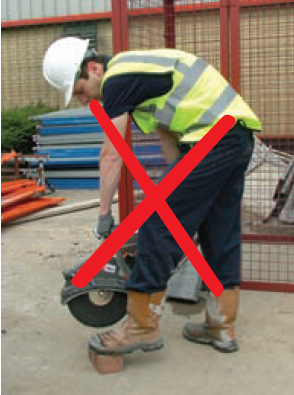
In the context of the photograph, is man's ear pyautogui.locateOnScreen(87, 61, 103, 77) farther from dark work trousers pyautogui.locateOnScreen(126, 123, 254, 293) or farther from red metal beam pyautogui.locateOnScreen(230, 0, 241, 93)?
red metal beam pyautogui.locateOnScreen(230, 0, 241, 93)

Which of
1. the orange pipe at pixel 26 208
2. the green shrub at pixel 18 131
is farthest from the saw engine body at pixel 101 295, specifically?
the green shrub at pixel 18 131

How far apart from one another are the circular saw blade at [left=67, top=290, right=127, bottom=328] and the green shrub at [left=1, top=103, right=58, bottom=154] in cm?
832

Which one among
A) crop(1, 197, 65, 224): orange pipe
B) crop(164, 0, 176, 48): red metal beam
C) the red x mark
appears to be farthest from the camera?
crop(1, 197, 65, 224): orange pipe

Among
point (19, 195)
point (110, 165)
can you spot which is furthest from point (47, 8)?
point (110, 165)

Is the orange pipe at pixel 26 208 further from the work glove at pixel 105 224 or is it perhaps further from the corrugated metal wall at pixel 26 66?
the corrugated metal wall at pixel 26 66

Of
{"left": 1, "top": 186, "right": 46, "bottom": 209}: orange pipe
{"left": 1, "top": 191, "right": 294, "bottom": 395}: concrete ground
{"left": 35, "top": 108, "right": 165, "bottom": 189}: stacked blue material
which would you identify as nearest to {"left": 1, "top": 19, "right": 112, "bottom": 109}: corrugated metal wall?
{"left": 35, "top": 108, "right": 165, "bottom": 189}: stacked blue material

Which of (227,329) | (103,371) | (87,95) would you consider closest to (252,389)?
(227,329)

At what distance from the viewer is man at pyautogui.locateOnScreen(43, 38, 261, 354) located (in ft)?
9.55

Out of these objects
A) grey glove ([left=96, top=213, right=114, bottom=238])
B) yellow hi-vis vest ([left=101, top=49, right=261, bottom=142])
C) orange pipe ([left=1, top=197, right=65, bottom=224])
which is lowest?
orange pipe ([left=1, top=197, right=65, bottom=224])

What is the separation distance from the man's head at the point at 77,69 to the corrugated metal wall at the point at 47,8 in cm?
1012

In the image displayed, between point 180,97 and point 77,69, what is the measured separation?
59 centimetres

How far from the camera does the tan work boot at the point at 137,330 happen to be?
308 cm

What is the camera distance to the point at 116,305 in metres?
3.30

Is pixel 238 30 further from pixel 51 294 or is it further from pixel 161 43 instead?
pixel 51 294
